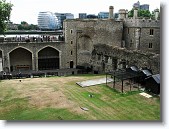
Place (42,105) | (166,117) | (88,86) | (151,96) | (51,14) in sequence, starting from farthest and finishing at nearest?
(51,14) < (88,86) < (151,96) < (42,105) < (166,117)

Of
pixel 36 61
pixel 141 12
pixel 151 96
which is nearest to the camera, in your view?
pixel 151 96

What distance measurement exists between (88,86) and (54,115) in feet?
25.4

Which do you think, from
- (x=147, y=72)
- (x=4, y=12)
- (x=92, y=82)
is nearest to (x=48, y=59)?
(x=4, y=12)

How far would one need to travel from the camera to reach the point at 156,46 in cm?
3981

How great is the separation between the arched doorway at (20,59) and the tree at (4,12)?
505 inches

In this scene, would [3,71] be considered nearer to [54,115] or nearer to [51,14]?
[54,115]

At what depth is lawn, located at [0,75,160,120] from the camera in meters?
16.7

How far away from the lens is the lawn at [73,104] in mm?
16734

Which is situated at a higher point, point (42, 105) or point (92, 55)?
point (92, 55)

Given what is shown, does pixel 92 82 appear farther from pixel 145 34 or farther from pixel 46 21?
pixel 46 21

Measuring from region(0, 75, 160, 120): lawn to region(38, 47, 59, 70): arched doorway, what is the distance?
1740 centimetres

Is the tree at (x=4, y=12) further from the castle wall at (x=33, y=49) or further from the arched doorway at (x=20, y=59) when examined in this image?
the arched doorway at (x=20, y=59)

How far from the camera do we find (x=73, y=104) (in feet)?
60.6

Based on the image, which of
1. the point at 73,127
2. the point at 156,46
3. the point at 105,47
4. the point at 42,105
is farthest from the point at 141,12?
the point at 73,127
